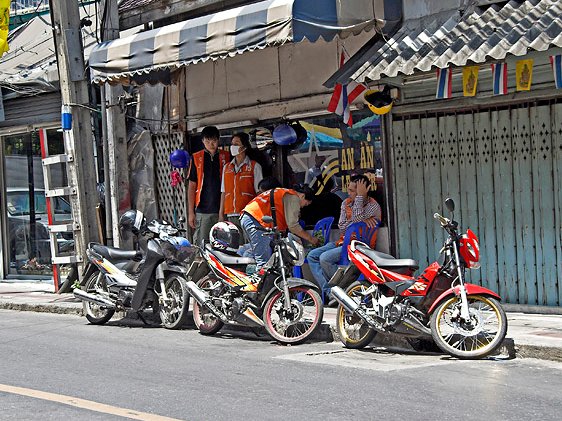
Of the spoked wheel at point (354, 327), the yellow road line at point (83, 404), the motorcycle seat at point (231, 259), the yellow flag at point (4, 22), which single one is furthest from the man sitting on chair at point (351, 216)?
the yellow flag at point (4, 22)

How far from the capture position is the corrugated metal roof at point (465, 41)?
1011 cm

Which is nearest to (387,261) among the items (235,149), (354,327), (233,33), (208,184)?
(354,327)

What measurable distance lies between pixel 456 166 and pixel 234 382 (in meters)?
4.98

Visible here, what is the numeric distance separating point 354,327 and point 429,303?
41.1 inches

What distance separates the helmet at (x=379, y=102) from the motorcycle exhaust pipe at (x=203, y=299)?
3.09m

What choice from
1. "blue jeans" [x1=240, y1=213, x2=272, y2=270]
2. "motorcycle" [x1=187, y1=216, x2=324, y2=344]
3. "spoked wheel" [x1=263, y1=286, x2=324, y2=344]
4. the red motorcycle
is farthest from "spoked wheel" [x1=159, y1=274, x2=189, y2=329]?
the red motorcycle

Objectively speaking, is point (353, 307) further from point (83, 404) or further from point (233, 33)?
point (233, 33)

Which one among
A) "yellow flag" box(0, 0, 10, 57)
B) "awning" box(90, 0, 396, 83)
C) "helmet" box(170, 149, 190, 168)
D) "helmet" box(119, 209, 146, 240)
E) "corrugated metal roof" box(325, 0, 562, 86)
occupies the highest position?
"yellow flag" box(0, 0, 10, 57)

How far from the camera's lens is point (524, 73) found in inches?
418

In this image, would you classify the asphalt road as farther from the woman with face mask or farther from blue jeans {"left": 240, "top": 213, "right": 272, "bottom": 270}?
the woman with face mask

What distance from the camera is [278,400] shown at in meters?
7.34

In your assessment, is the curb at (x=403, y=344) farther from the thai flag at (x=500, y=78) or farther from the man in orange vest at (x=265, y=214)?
the thai flag at (x=500, y=78)

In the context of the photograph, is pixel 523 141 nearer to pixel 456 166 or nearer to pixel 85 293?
pixel 456 166

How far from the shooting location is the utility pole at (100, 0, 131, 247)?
A: 14.7 m
